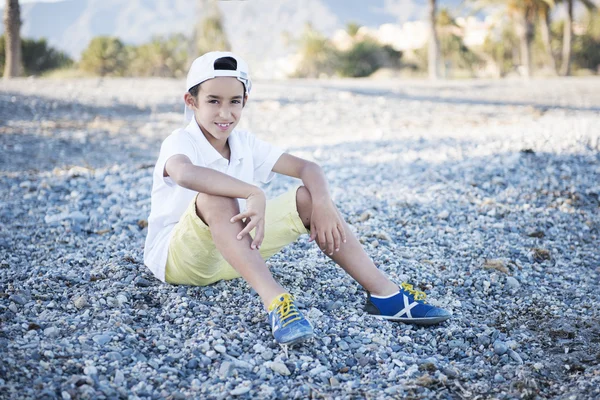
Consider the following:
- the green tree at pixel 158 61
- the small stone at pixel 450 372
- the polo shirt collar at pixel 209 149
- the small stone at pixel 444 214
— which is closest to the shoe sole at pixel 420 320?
the small stone at pixel 450 372

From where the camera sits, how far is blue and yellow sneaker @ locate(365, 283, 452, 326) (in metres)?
2.81

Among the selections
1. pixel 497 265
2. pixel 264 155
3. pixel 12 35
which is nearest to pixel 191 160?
pixel 264 155

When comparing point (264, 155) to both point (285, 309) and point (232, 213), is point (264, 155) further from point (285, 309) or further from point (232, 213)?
point (285, 309)

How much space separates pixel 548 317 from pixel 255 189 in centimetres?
177

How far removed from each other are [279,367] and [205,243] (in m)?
0.70

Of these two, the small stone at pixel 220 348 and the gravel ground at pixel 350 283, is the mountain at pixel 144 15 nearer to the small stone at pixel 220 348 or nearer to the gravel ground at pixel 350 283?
the gravel ground at pixel 350 283

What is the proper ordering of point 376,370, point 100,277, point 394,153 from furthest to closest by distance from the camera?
point 394,153 → point 100,277 → point 376,370

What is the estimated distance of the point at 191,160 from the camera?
2.68m

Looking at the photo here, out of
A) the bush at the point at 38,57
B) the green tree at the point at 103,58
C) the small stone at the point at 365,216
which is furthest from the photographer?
the bush at the point at 38,57

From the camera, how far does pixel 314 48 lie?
111 feet

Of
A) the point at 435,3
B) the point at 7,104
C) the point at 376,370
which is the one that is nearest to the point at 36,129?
the point at 7,104

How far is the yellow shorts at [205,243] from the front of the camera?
2631 millimetres

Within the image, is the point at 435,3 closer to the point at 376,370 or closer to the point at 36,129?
the point at 36,129

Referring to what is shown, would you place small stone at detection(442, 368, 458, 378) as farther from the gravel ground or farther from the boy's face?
the boy's face
